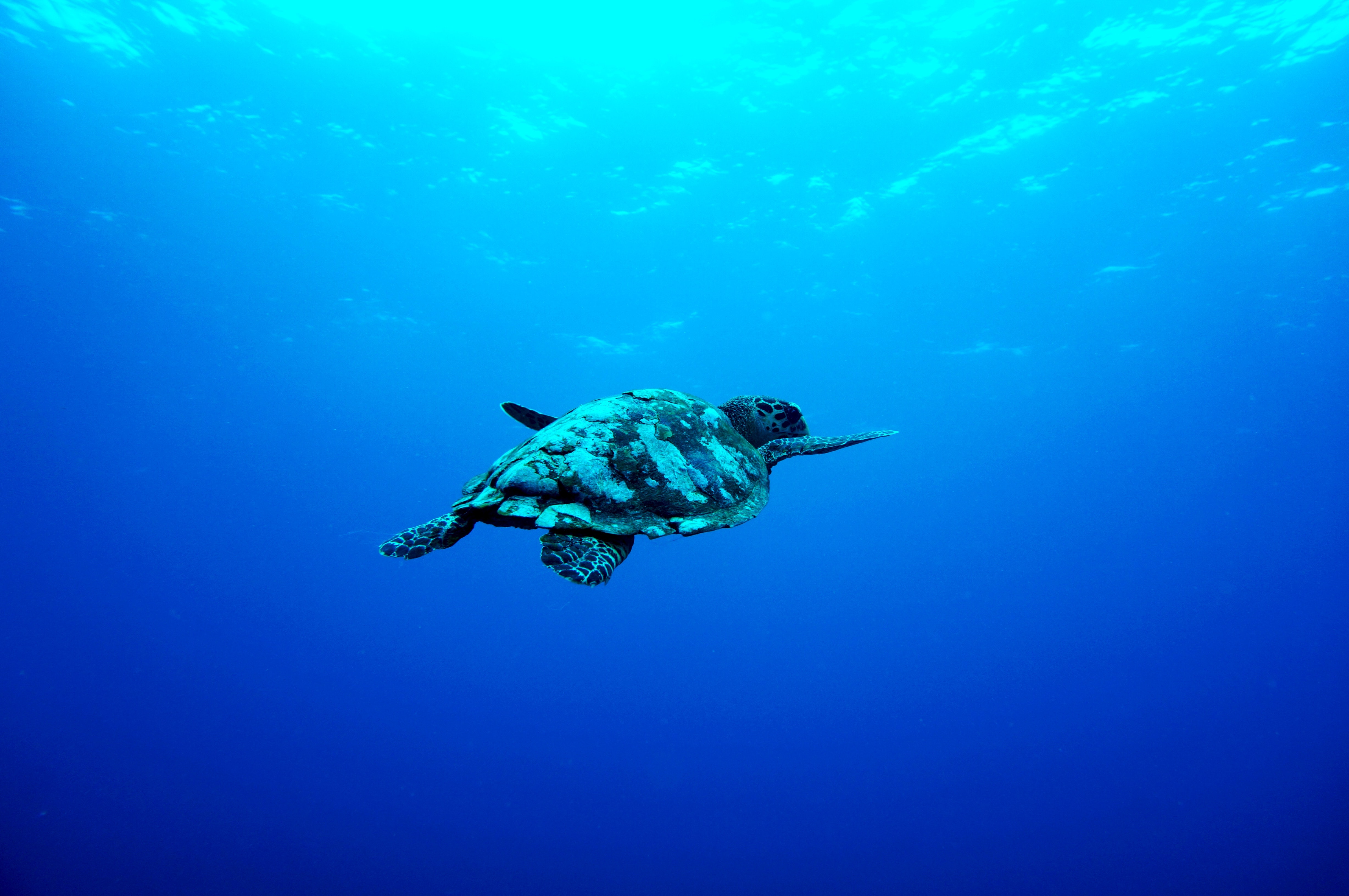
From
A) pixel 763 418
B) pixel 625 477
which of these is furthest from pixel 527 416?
pixel 763 418

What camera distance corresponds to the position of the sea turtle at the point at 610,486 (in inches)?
145

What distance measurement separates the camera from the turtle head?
6.53m

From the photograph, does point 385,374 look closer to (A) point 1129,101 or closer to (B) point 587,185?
(B) point 587,185

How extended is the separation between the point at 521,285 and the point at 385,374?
13.0 m

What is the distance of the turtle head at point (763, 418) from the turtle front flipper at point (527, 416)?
2174 millimetres

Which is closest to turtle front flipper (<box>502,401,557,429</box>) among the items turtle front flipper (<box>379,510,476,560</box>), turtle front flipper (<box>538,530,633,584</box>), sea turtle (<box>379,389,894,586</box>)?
sea turtle (<box>379,389,894,586</box>)

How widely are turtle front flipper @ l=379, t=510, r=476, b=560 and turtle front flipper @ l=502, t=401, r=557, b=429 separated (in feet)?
6.78

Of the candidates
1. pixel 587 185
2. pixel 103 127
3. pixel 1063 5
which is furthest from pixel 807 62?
pixel 103 127

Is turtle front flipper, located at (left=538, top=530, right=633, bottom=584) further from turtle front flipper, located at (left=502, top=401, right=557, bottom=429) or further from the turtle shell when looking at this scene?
turtle front flipper, located at (left=502, top=401, right=557, bottom=429)

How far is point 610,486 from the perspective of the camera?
4082mm

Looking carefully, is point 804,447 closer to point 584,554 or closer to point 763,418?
point 763,418

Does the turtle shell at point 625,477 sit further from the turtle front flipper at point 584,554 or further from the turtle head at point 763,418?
the turtle head at point 763,418

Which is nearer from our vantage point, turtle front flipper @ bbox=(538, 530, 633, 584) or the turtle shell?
turtle front flipper @ bbox=(538, 530, 633, 584)

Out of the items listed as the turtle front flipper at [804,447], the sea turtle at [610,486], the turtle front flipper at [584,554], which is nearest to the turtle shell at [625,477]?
the sea turtle at [610,486]
